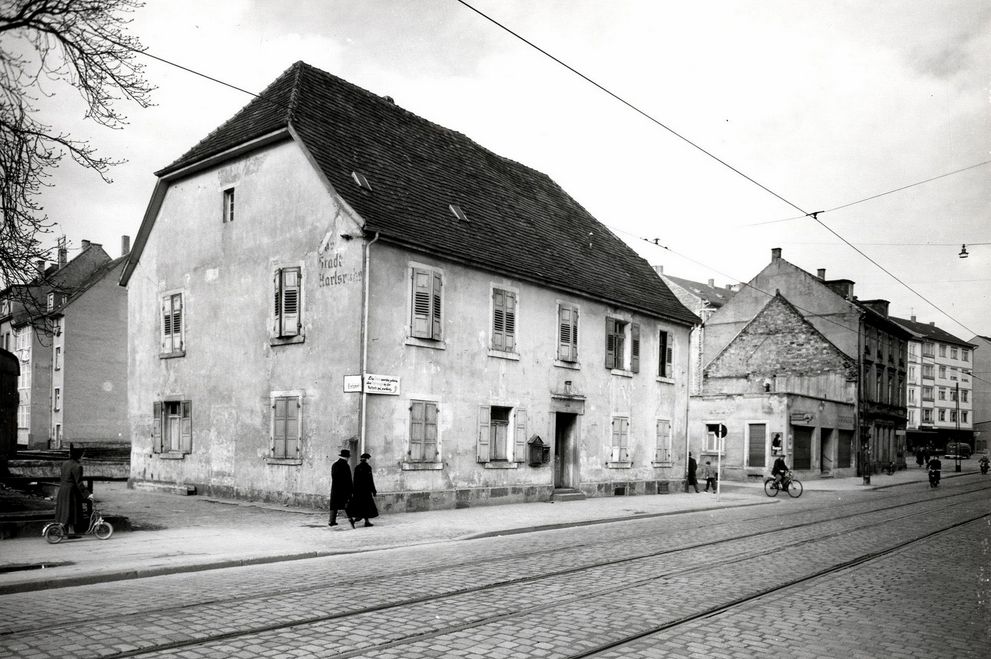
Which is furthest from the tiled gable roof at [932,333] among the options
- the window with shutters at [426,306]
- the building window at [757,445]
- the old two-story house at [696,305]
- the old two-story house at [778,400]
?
the window with shutters at [426,306]

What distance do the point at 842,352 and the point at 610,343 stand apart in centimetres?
2475

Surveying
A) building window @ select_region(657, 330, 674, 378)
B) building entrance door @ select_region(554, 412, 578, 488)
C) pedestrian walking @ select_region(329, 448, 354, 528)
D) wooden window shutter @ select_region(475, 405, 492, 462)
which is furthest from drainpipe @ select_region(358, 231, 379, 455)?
building window @ select_region(657, 330, 674, 378)

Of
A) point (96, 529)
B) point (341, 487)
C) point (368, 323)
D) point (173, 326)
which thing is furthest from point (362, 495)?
point (173, 326)

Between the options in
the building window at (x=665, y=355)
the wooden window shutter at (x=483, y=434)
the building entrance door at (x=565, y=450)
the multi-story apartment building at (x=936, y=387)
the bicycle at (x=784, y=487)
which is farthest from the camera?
the multi-story apartment building at (x=936, y=387)

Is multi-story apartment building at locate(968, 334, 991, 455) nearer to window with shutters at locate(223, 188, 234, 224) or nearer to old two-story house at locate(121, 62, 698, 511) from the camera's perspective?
old two-story house at locate(121, 62, 698, 511)

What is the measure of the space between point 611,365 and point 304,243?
10.9 meters

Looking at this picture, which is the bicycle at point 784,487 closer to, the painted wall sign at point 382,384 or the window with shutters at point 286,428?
the painted wall sign at point 382,384

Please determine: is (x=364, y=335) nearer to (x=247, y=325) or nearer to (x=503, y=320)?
(x=247, y=325)

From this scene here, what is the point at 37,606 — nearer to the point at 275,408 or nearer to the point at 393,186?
the point at 275,408

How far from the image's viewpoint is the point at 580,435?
24047mm

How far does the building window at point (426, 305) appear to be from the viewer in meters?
19.0

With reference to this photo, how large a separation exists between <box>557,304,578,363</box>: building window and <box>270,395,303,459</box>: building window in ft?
26.6

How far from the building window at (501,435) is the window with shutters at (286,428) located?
464 centimetres

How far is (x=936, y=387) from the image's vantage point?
298 feet
